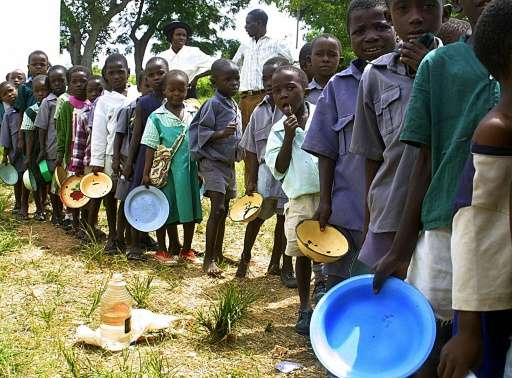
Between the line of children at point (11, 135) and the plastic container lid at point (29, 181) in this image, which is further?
the line of children at point (11, 135)

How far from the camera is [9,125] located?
7.10m

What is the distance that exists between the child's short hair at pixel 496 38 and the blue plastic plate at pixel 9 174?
644 cm

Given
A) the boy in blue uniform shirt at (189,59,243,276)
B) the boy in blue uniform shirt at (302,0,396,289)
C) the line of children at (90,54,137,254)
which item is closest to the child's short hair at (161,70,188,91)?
the boy in blue uniform shirt at (189,59,243,276)

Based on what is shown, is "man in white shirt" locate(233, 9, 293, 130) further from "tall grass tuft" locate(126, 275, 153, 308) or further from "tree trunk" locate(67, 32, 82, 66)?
"tree trunk" locate(67, 32, 82, 66)

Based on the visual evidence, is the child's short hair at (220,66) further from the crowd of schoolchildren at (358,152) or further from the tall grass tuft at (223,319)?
the tall grass tuft at (223,319)

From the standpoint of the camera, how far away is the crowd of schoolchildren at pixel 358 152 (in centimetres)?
134

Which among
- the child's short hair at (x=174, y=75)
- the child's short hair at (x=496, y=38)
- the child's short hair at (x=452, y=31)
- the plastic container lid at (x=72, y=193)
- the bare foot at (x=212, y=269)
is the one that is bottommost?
the bare foot at (x=212, y=269)

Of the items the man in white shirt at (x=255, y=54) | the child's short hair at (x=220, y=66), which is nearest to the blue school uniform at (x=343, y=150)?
the child's short hair at (x=220, y=66)

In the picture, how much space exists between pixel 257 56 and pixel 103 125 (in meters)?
2.53

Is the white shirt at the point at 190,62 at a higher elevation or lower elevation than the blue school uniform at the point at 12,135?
higher

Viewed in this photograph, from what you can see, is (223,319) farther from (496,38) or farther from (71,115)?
(71,115)

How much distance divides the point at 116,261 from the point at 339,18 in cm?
1294

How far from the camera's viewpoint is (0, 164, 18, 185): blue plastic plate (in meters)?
7.00

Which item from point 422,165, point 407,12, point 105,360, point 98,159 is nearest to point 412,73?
point 407,12
